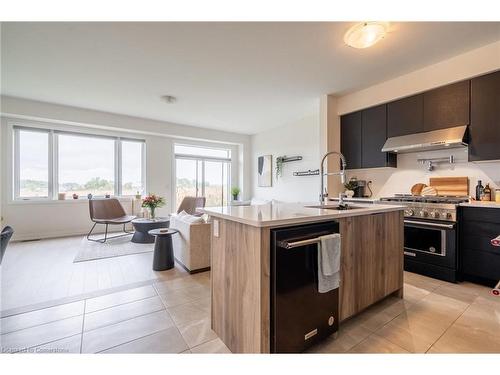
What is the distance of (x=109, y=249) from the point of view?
3938 millimetres

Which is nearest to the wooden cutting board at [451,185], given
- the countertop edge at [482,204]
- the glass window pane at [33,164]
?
the countertop edge at [482,204]

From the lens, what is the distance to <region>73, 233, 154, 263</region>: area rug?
3561 millimetres

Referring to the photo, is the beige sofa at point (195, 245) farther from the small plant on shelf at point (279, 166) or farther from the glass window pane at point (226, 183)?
the glass window pane at point (226, 183)

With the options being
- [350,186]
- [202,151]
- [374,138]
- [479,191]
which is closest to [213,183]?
[202,151]

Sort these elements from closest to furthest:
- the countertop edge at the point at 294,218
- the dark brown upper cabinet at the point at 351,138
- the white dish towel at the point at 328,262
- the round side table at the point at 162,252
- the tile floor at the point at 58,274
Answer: the countertop edge at the point at 294,218, the white dish towel at the point at 328,262, the tile floor at the point at 58,274, the round side table at the point at 162,252, the dark brown upper cabinet at the point at 351,138

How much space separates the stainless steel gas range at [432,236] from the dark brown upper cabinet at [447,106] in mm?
936

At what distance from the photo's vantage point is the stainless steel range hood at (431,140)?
2.68 metres

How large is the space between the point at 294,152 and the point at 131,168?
162 inches

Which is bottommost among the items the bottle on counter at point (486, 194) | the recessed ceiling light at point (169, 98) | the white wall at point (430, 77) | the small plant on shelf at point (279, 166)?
the bottle on counter at point (486, 194)

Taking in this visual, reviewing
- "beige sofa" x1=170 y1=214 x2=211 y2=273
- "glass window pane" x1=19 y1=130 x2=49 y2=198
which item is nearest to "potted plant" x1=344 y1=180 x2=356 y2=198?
"beige sofa" x1=170 y1=214 x2=211 y2=273

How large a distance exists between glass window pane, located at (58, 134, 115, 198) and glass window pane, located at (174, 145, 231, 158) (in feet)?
5.36

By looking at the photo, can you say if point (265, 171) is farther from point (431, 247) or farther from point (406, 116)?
point (431, 247)

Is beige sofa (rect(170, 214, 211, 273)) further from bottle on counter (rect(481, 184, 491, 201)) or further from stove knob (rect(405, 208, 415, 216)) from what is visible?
bottle on counter (rect(481, 184, 491, 201))

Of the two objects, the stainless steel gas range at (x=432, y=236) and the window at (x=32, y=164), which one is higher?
the window at (x=32, y=164)
